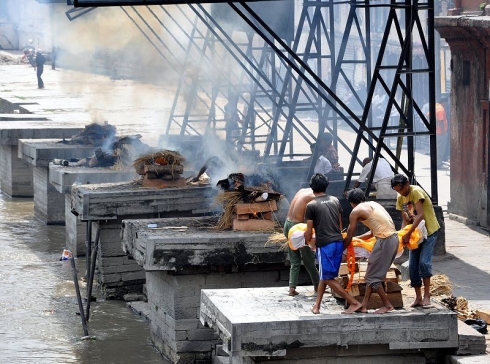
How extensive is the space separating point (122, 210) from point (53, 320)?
6.07 feet

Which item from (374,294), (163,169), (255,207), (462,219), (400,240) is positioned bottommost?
(374,294)

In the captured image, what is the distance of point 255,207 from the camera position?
1405cm

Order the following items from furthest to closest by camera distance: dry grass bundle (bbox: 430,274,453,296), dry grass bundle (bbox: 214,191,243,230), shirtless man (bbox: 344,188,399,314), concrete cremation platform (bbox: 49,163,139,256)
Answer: concrete cremation platform (bbox: 49,163,139,256), dry grass bundle (bbox: 214,191,243,230), dry grass bundle (bbox: 430,274,453,296), shirtless man (bbox: 344,188,399,314)

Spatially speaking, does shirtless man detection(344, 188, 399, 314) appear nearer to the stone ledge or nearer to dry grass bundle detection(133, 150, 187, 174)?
dry grass bundle detection(133, 150, 187, 174)

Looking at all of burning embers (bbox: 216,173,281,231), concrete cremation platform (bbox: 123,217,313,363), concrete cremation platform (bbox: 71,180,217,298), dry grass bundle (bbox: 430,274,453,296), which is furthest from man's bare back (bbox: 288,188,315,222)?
concrete cremation platform (bbox: 71,180,217,298)

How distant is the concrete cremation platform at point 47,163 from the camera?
914 inches

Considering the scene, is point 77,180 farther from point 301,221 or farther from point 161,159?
point 301,221

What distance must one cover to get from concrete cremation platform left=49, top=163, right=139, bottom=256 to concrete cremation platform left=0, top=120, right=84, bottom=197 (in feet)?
19.3

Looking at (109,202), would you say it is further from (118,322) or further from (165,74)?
(165,74)

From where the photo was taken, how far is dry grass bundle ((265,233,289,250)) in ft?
44.2

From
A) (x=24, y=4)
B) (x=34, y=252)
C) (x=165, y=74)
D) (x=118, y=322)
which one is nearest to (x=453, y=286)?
(x=118, y=322)

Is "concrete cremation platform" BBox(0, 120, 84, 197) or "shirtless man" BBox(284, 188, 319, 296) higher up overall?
"concrete cremation platform" BBox(0, 120, 84, 197)

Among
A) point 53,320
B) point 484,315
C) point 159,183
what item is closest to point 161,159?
point 159,183

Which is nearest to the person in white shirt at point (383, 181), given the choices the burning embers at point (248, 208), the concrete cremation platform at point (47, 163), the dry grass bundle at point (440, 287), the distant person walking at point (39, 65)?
the burning embers at point (248, 208)
